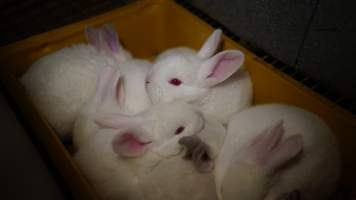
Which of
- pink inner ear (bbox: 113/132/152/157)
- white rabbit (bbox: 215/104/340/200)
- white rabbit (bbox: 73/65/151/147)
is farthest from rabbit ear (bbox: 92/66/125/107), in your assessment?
white rabbit (bbox: 215/104/340/200)

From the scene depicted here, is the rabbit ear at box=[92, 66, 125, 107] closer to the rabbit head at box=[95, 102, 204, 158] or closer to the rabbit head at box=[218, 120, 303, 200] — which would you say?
the rabbit head at box=[95, 102, 204, 158]

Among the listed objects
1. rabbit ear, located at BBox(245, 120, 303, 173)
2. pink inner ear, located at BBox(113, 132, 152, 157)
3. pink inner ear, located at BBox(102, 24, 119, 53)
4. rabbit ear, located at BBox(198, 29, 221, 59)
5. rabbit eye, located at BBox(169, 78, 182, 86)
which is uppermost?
pink inner ear, located at BBox(102, 24, 119, 53)

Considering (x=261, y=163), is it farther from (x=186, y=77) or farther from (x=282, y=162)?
(x=186, y=77)

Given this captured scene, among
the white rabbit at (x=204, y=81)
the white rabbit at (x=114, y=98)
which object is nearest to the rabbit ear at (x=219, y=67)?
the white rabbit at (x=204, y=81)

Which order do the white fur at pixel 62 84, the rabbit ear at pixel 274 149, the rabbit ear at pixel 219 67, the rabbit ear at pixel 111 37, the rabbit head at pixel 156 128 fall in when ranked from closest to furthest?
the rabbit ear at pixel 274 149
the rabbit head at pixel 156 128
the rabbit ear at pixel 219 67
the white fur at pixel 62 84
the rabbit ear at pixel 111 37

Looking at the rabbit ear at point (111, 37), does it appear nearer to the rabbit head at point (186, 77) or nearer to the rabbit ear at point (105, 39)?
the rabbit ear at point (105, 39)

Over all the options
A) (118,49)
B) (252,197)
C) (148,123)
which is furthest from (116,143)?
(118,49)
